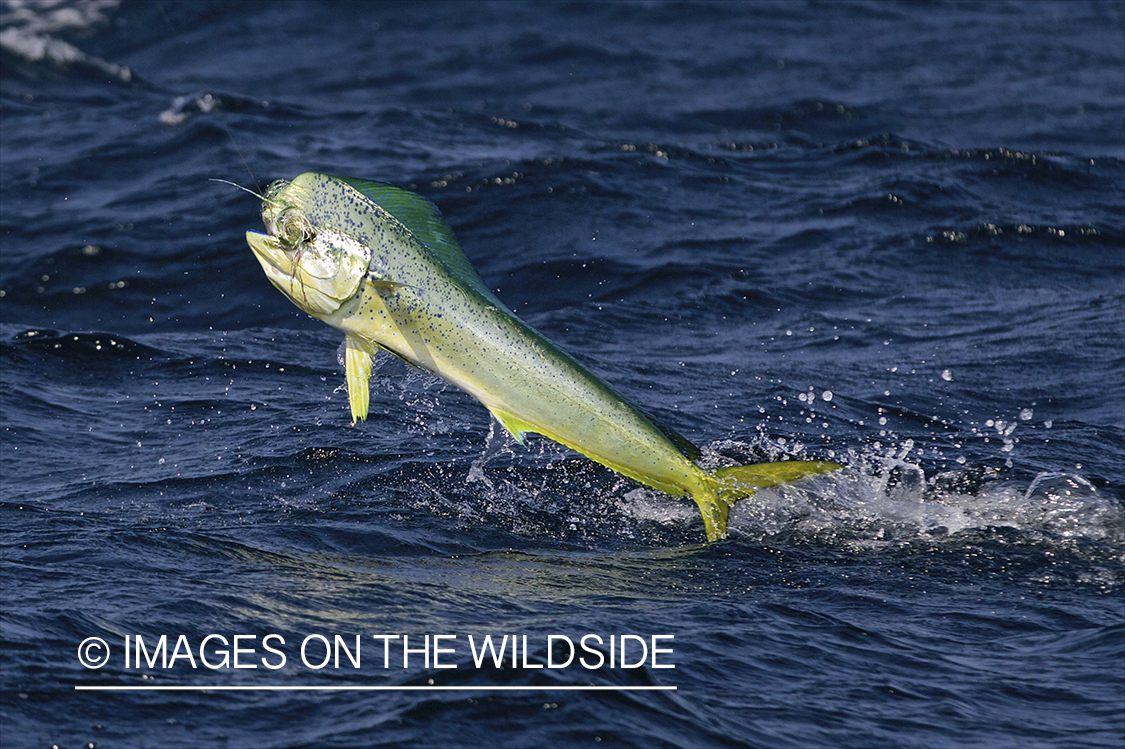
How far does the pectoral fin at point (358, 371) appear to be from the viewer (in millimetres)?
4230

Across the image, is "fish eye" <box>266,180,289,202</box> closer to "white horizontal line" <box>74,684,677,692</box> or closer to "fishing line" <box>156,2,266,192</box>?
"white horizontal line" <box>74,684,677,692</box>

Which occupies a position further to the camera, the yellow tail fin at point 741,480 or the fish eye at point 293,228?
the yellow tail fin at point 741,480

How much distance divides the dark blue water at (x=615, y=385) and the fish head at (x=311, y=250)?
103 centimetres

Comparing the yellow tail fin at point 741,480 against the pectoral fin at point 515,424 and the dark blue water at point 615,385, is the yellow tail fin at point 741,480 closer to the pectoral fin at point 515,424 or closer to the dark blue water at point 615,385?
the dark blue water at point 615,385

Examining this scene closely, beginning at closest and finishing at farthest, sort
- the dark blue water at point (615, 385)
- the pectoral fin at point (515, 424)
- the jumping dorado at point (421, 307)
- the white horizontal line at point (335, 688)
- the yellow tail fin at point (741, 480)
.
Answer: the white horizontal line at point (335, 688)
the dark blue water at point (615, 385)
the jumping dorado at point (421, 307)
the pectoral fin at point (515, 424)
the yellow tail fin at point (741, 480)

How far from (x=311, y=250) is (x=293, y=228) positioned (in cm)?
11

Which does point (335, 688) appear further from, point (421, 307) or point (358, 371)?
point (421, 307)

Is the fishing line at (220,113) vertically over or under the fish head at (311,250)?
over

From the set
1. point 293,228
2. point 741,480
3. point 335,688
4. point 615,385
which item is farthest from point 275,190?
point 615,385

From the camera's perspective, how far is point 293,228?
13.4ft

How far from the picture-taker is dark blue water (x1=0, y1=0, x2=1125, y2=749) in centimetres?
397

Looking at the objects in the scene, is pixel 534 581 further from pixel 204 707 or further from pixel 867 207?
pixel 867 207

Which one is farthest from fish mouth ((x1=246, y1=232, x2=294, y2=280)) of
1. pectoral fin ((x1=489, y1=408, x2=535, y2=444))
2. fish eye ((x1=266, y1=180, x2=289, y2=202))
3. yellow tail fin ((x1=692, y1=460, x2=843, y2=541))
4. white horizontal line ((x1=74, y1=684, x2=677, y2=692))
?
yellow tail fin ((x1=692, y1=460, x2=843, y2=541))

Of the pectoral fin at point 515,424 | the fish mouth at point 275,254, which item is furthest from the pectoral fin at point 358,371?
the pectoral fin at point 515,424
